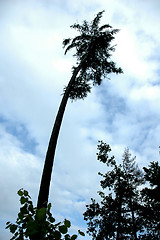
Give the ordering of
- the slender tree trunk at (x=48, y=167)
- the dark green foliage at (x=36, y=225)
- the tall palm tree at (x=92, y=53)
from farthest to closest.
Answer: the tall palm tree at (x=92, y=53) < the slender tree trunk at (x=48, y=167) < the dark green foliage at (x=36, y=225)

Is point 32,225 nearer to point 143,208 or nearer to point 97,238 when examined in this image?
point 143,208

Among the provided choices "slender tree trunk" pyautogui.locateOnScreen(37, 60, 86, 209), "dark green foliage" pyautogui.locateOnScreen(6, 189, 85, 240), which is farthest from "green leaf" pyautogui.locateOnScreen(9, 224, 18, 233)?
"slender tree trunk" pyautogui.locateOnScreen(37, 60, 86, 209)

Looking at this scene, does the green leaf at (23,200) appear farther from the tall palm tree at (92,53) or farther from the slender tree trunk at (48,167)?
the tall palm tree at (92,53)

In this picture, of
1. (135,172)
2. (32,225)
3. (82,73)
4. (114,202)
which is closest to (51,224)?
(32,225)

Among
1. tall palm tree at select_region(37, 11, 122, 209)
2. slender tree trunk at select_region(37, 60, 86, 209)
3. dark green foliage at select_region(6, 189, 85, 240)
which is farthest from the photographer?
tall palm tree at select_region(37, 11, 122, 209)

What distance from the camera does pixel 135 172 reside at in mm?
19625

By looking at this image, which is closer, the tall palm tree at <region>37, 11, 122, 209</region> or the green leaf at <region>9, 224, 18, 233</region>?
the green leaf at <region>9, 224, 18, 233</region>

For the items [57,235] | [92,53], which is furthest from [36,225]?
[92,53]

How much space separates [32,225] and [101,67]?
37.2 feet

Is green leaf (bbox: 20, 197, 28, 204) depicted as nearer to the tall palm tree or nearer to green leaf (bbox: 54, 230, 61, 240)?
green leaf (bbox: 54, 230, 61, 240)

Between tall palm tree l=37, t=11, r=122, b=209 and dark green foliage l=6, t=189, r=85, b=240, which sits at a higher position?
tall palm tree l=37, t=11, r=122, b=209

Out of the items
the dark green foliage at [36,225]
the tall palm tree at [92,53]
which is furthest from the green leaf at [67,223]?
the tall palm tree at [92,53]

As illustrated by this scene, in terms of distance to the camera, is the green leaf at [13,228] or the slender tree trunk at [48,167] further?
the slender tree trunk at [48,167]

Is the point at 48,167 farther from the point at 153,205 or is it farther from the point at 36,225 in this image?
the point at 153,205
